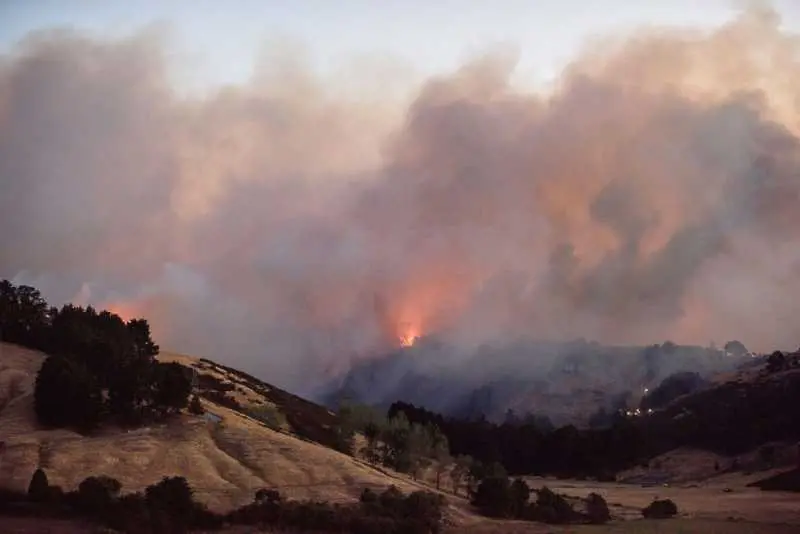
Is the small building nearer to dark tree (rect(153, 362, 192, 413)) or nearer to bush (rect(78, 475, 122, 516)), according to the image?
dark tree (rect(153, 362, 192, 413))

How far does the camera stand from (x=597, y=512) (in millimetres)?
91688

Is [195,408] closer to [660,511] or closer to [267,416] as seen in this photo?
[267,416]

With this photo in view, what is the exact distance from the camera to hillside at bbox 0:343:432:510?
7975cm

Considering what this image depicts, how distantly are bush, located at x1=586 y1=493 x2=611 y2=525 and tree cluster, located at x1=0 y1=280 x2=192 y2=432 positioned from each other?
61.7 meters

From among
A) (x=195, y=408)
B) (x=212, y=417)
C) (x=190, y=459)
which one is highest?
(x=195, y=408)

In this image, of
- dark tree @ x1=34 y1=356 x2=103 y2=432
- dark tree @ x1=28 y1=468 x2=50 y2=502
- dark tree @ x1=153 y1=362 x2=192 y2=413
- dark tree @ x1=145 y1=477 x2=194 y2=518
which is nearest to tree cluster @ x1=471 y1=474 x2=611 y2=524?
dark tree @ x1=145 y1=477 x2=194 y2=518

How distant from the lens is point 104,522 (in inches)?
2682

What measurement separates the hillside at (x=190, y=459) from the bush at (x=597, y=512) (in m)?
23.4

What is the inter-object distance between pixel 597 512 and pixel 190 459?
51.5 meters

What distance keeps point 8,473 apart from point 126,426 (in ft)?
86.0

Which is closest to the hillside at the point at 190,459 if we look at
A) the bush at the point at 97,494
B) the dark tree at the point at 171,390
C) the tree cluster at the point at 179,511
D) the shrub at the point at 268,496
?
the shrub at the point at 268,496

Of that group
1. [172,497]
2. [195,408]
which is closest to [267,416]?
[195,408]

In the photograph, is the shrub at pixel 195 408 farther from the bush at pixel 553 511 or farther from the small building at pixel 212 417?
the bush at pixel 553 511

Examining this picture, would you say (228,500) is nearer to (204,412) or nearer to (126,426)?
(126,426)
